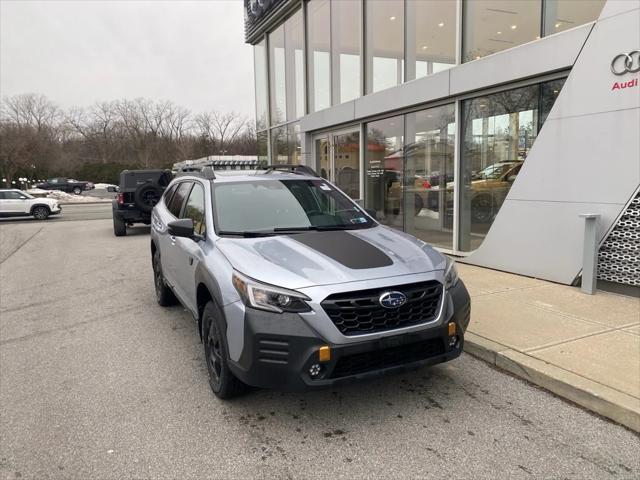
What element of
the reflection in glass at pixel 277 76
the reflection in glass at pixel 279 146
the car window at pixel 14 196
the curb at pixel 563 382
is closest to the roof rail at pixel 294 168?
the curb at pixel 563 382

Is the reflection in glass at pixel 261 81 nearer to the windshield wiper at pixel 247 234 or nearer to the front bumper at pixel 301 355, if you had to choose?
the windshield wiper at pixel 247 234

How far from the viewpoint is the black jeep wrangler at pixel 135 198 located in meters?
15.0

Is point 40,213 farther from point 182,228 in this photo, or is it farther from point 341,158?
point 182,228

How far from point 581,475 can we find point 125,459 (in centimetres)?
271

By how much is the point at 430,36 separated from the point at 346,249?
25.4ft

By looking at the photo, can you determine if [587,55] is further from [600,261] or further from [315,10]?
[315,10]

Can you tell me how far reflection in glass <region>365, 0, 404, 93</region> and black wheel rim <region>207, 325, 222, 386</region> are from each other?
855 cm

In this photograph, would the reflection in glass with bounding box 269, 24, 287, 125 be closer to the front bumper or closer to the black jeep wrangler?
the black jeep wrangler

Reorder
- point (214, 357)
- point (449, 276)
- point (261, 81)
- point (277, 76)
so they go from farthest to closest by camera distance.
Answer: point (261, 81) < point (277, 76) < point (214, 357) < point (449, 276)

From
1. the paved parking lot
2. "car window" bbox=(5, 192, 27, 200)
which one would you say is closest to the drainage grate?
the paved parking lot

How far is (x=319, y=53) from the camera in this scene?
14.7 metres

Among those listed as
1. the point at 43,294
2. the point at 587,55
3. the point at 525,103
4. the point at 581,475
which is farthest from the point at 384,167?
the point at 581,475

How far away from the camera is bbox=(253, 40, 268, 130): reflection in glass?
19.0 m

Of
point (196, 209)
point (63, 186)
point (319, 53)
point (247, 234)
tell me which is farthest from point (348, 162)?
point (63, 186)
